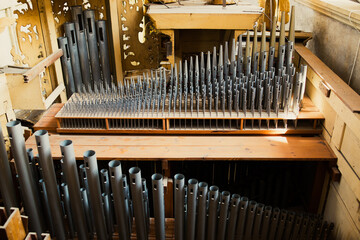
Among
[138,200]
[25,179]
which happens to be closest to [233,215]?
[138,200]

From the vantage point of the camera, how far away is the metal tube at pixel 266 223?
2914 millimetres

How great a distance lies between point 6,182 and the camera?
2.79m

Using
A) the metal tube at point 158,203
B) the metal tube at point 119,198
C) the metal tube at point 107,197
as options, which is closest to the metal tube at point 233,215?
the metal tube at point 158,203

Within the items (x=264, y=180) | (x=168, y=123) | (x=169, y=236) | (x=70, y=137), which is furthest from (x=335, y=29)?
(x=70, y=137)

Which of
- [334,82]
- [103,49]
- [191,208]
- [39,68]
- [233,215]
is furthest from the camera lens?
[103,49]

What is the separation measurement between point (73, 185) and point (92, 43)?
2178mm

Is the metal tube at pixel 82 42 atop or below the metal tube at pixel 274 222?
atop

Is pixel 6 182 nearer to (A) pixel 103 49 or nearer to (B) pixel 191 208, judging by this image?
(B) pixel 191 208

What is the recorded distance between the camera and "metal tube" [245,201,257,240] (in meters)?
2.88

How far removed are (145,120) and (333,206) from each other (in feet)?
6.64

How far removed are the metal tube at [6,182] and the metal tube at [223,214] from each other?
5.70ft

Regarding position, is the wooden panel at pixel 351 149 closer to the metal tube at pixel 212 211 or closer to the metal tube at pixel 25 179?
the metal tube at pixel 212 211

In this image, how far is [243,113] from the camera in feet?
11.2

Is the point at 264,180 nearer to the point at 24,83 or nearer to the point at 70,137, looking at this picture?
the point at 70,137
